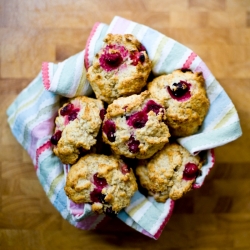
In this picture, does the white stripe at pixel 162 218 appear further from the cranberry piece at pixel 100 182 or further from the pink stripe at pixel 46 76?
the pink stripe at pixel 46 76

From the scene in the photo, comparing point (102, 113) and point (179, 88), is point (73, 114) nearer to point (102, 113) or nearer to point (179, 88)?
point (102, 113)

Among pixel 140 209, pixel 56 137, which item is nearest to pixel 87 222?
pixel 140 209

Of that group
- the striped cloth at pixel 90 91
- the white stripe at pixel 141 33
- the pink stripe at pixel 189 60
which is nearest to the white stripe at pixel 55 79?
the striped cloth at pixel 90 91

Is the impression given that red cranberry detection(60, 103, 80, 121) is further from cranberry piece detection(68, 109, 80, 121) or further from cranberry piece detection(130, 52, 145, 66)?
cranberry piece detection(130, 52, 145, 66)

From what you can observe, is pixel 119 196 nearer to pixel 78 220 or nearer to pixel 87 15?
pixel 78 220

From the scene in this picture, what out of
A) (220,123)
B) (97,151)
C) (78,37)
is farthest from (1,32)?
(220,123)
